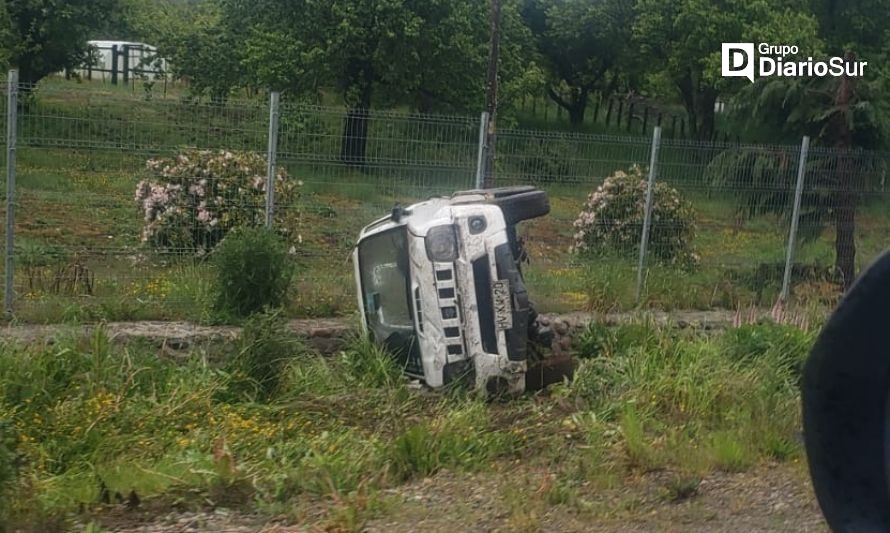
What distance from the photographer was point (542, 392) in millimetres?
8391

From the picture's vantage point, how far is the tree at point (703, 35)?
101 ft

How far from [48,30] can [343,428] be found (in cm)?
2441

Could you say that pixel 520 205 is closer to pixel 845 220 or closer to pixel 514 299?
pixel 514 299

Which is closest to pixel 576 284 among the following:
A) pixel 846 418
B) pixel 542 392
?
pixel 542 392

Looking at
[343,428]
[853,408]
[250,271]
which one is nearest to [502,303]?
[343,428]

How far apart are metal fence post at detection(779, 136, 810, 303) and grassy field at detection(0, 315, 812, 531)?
3645 millimetres

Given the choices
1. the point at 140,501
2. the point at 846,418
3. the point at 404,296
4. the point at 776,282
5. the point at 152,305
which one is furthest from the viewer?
the point at 776,282

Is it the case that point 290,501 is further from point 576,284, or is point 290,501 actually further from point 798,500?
point 576,284

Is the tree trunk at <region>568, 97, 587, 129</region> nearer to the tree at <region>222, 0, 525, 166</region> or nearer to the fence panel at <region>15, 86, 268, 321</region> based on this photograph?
the tree at <region>222, 0, 525, 166</region>

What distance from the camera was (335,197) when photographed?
1032 cm

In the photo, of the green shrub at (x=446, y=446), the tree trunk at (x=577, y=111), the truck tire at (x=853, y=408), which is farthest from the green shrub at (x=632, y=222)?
the tree trunk at (x=577, y=111)

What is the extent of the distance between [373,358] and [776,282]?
20.5ft

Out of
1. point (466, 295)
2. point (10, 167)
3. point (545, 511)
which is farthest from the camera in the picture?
point (10, 167)

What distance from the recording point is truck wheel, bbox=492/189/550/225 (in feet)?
27.0
